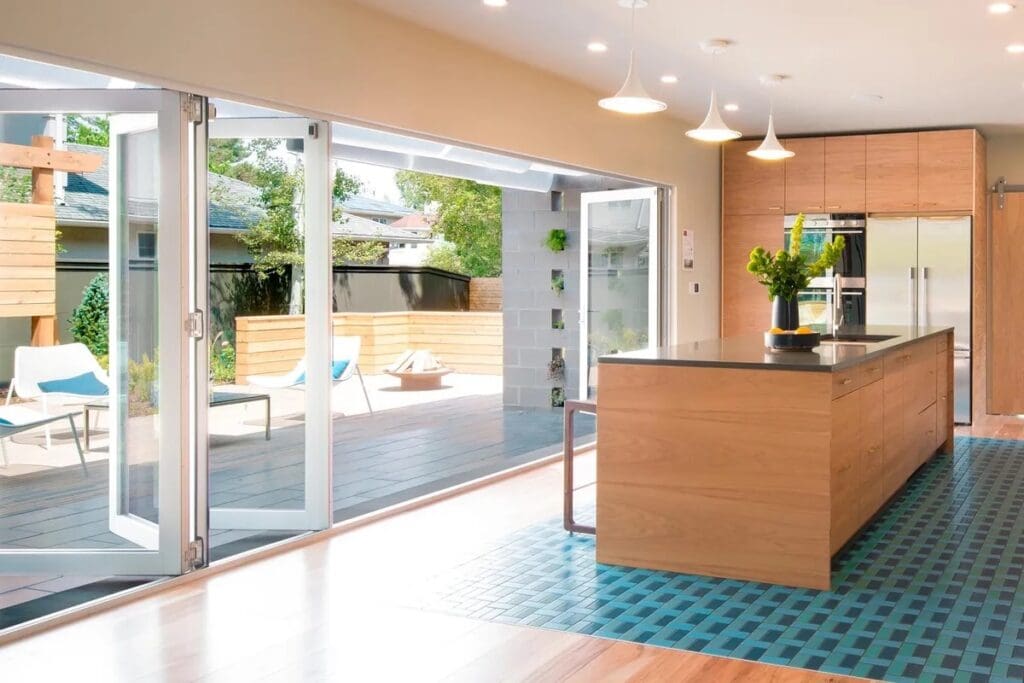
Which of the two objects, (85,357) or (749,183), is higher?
(749,183)

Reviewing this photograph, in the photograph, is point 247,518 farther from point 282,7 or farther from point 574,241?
point 574,241

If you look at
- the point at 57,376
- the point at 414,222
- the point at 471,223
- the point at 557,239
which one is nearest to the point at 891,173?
the point at 557,239

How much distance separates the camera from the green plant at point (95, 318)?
13.5 feet

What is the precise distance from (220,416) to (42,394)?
2.32 feet

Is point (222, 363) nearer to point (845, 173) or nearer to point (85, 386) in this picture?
point (85, 386)

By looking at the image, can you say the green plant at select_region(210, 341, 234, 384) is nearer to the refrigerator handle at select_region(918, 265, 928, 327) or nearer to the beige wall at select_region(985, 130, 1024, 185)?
the refrigerator handle at select_region(918, 265, 928, 327)

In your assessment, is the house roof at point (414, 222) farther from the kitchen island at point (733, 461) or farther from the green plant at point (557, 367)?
the kitchen island at point (733, 461)

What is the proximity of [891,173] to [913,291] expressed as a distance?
3.07 feet

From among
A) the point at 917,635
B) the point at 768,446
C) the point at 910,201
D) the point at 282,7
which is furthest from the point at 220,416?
the point at 910,201

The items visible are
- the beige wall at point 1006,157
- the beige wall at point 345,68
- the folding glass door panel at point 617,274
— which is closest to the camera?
the beige wall at point 345,68

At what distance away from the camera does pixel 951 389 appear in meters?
7.39

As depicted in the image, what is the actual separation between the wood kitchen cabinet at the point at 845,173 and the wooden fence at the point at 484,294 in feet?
27.3

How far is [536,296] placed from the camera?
9.52m

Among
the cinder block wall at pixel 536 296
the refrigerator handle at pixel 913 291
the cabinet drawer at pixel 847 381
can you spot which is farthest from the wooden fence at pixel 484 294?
the cabinet drawer at pixel 847 381
